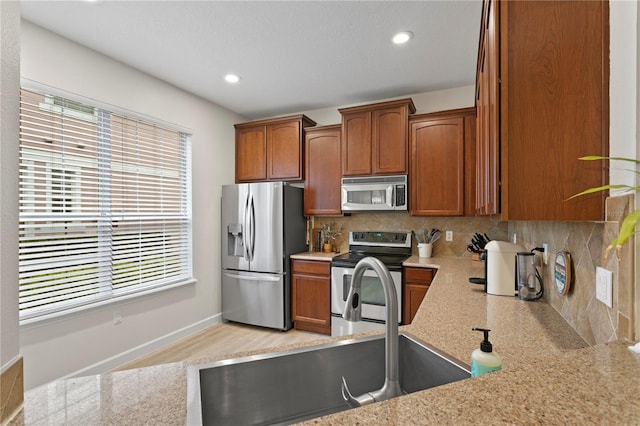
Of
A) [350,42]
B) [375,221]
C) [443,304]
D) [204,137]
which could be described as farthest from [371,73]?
[443,304]

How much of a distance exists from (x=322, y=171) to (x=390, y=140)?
889 millimetres

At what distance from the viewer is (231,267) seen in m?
3.79

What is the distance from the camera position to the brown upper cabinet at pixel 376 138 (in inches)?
130

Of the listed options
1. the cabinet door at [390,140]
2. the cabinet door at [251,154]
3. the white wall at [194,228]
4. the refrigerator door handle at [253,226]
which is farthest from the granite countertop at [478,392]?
the cabinet door at [251,154]

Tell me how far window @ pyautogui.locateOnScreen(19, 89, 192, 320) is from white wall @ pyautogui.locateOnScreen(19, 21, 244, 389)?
13cm

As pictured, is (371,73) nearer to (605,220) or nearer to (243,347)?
(605,220)

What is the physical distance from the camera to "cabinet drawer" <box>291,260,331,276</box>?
11.3 feet

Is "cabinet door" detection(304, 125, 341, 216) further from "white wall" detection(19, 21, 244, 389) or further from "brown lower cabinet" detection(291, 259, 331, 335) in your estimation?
"white wall" detection(19, 21, 244, 389)

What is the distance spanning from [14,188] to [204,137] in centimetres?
318

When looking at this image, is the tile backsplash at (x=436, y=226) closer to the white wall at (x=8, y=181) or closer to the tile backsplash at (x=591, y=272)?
the tile backsplash at (x=591, y=272)

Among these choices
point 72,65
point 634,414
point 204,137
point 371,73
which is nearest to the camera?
point 634,414

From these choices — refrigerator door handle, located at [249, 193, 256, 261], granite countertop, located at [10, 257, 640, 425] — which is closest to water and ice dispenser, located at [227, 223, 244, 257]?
refrigerator door handle, located at [249, 193, 256, 261]

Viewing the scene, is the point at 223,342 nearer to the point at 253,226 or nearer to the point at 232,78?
the point at 253,226

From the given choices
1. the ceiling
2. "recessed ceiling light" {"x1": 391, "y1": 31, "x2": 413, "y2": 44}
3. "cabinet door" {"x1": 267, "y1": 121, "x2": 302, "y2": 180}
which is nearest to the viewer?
the ceiling
